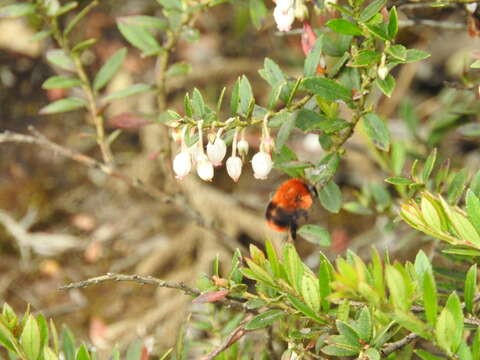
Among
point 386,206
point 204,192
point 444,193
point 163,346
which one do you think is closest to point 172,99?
point 204,192

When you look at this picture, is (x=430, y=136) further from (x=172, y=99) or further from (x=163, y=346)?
(x=172, y=99)

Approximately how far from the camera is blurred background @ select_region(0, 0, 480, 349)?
1760 millimetres

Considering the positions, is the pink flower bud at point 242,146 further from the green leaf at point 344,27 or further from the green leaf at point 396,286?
the green leaf at point 396,286


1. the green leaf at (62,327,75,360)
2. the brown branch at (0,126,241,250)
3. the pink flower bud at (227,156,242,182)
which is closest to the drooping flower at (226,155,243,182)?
the pink flower bud at (227,156,242,182)

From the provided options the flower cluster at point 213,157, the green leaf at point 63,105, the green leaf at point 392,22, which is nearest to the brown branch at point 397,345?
the flower cluster at point 213,157

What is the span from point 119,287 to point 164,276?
0.14 meters

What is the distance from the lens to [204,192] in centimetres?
188

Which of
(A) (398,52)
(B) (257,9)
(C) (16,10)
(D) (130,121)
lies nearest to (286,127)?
(A) (398,52)

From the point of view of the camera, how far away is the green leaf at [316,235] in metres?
0.99

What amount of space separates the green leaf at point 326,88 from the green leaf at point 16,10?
0.59 m

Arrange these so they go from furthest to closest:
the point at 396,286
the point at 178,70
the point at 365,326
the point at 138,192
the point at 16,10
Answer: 1. the point at 138,192
2. the point at 178,70
3. the point at 16,10
4. the point at 365,326
5. the point at 396,286

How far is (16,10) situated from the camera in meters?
1.12

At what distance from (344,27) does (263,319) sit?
0.37 meters

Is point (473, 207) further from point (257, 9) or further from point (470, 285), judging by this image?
point (257, 9)
